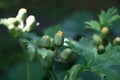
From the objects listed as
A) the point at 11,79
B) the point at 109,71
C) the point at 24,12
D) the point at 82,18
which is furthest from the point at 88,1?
the point at 109,71

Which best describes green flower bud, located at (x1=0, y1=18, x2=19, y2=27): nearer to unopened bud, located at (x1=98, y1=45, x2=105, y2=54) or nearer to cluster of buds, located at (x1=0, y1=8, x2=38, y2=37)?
cluster of buds, located at (x1=0, y1=8, x2=38, y2=37)

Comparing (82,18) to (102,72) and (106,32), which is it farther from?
(102,72)

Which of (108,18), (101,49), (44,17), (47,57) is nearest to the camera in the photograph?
(47,57)

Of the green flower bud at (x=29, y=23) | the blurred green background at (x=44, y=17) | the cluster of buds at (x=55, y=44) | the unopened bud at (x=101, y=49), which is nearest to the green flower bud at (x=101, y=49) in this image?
the unopened bud at (x=101, y=49)

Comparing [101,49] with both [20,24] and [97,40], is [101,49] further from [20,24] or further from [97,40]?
[20,24]

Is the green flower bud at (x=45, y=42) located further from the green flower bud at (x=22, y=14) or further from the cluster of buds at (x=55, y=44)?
the green flower bud at (x=22, y=14)

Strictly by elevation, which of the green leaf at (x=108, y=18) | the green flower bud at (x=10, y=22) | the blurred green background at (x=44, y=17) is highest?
the blurred green background at (x=44, y=17)

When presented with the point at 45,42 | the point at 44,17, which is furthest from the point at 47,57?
the point at 44,17

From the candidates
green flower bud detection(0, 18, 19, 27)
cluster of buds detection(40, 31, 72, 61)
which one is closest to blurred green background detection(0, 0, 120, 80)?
green flower bud detection(0, 18, 19, 27)
